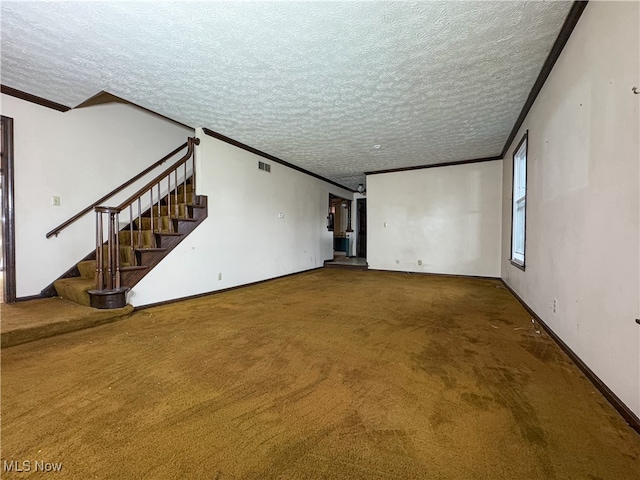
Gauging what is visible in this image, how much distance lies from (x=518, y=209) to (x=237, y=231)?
4.71m

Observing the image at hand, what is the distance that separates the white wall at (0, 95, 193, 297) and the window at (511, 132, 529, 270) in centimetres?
603

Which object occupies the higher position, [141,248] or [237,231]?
[237,231]

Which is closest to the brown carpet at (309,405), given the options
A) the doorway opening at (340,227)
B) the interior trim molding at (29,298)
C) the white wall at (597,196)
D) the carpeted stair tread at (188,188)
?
the white wall at (597,196)

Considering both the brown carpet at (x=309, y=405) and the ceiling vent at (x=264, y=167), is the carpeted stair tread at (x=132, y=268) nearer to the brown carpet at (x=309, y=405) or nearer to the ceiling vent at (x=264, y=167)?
the brown carpet at (x=309, y=405)

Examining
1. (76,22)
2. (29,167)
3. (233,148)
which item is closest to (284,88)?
(76,22)

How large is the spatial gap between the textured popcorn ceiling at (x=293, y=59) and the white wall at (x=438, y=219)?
1965 millimetres

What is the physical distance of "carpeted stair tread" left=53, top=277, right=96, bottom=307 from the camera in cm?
302

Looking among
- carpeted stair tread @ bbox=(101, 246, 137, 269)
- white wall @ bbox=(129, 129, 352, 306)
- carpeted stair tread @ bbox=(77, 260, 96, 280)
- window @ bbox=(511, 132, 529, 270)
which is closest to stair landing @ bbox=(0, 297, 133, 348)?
carpeted stair tread @ bbox=(77, 260, 96, 280)

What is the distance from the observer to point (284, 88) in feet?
9.54

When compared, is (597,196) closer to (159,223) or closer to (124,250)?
(159,223)

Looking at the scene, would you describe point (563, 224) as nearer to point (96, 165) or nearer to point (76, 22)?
point (76, 22)

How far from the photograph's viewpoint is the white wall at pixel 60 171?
3.12 metres

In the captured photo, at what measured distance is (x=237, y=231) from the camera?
479 centimetres

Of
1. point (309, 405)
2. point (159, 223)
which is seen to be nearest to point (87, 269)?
point (159, 223)
